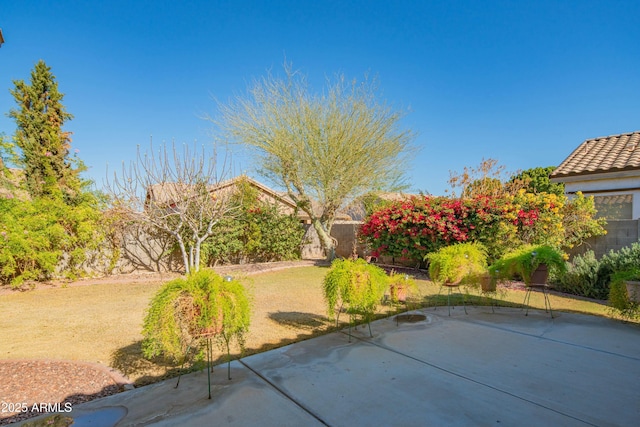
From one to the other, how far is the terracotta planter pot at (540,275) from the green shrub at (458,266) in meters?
0.70

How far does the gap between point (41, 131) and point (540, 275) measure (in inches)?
696

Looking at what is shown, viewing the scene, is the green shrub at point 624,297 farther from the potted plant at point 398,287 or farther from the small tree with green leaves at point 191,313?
the small tree with green leaves at point 191,313

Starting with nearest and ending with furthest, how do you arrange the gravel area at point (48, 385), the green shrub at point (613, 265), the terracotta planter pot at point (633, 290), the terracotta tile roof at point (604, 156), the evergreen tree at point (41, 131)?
the gravel area at point (48, 385), the terracotta planter pot at point (633, 290), the green shrub at point (613, 265), the terracotta tile roof at point (604, 156), the evergreen tree at point (41, 131)

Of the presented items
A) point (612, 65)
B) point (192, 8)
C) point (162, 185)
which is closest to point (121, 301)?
point (162, 185)

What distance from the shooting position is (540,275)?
17.1ft

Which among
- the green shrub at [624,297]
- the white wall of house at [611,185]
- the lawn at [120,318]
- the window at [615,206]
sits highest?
the white wall of house at [611,185]

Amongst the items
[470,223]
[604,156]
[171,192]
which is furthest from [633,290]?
[171,192]

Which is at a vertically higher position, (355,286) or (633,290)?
(355,286)

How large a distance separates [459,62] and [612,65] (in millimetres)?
4436

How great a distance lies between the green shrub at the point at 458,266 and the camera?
5.32 meters

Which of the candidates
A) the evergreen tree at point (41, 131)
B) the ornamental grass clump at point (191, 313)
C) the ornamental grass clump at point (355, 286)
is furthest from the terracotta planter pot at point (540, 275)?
the evergreen tree at point (41, 131)

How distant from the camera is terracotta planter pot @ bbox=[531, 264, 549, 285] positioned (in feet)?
16.9

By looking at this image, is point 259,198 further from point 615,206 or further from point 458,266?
point 615,206

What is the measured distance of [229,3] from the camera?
10125 mm
